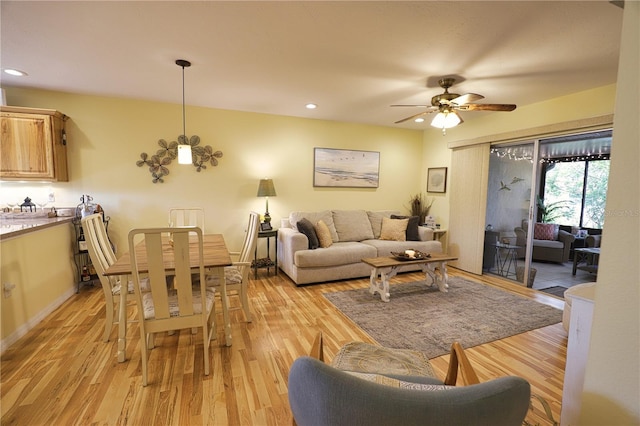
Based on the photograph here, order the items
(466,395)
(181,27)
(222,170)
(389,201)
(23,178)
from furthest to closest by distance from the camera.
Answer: (389,201) < (222,170) < (23,178) < (181,27) < (466,395)

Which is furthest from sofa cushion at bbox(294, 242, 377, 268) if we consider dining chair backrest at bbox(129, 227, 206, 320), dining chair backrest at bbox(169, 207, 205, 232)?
dining chair backrest at bbox(129, 227, 206, 320)

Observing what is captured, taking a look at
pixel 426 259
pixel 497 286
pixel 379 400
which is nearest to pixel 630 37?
pixel 379 400

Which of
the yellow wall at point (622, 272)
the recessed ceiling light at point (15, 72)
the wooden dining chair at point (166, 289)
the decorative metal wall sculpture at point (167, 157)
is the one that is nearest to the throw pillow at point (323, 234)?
the decorative metal wall sculpture at point (167, 157)

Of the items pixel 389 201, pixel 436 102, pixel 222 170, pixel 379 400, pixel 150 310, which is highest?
pixel 436 102

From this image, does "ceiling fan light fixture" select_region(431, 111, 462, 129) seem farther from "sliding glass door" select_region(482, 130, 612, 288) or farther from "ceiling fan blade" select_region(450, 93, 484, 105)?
"sliding glass door" select_region(482, 130, 612, 288)

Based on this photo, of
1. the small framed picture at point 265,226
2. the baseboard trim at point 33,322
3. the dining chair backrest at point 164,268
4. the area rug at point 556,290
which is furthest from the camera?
the small framed picture at point 265,226

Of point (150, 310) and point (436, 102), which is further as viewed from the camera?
point (436, 102)

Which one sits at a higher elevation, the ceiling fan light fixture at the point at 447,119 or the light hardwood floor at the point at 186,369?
the ceiling fan light fixture at the point at 447,119

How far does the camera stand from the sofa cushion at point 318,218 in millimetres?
4328

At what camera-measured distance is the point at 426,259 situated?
3469 millimetres

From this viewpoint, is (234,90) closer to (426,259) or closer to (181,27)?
(181,27)

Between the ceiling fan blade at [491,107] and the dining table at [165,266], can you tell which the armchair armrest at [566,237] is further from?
the dining table at [165,266]

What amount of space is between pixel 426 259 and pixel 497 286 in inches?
48.2

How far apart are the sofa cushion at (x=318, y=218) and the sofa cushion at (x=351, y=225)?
9cm
